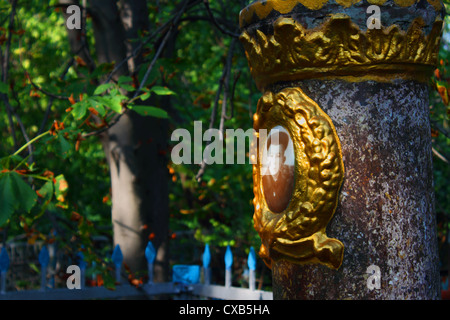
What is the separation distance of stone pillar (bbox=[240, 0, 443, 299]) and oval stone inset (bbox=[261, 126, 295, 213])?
1cm

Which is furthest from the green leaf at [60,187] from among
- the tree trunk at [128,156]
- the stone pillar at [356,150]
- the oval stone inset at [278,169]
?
the tree trunk at [128,156]

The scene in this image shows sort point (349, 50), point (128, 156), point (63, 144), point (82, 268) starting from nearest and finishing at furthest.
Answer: point (349, 50) → point (63, 144) → point (82, 268) → point (128, 156)

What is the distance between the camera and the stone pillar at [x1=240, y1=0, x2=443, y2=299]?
2092 millimetres

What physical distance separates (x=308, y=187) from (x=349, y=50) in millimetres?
551

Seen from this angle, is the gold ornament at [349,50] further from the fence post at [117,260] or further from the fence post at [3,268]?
the fence post at [3,268]

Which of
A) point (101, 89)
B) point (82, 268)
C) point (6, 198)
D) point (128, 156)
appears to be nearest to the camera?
point (6, 198)

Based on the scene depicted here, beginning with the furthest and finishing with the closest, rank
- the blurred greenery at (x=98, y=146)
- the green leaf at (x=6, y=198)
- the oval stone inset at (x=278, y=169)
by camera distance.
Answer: the blurred greenery at (x=98, y=146) < the green leaf at (x=6, y=198) < the oval stone inset at (x=278, y=169)

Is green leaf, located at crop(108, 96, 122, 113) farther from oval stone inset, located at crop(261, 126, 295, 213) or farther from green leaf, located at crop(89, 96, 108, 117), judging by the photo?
oval stone inset, located at crop(261, 126, 295, 213)

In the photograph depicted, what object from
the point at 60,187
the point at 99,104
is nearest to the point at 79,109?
the point at 99,104

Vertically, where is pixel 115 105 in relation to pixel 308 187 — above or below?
above

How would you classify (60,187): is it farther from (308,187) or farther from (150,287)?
(308,187)

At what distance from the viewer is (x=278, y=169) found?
2256mm

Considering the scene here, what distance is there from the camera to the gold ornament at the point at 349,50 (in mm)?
2104
